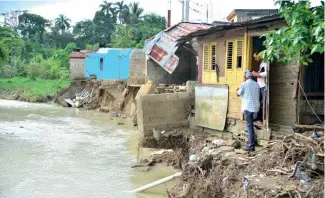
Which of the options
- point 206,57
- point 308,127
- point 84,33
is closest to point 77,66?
point 206,57

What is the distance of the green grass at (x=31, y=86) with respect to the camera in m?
32.2

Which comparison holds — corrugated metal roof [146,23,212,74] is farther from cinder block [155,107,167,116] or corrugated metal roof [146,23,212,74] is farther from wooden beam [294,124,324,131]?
wooden beam [294,124,324,131]

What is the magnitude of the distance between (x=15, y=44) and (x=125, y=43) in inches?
532

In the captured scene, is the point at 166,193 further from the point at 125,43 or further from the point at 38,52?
the point at 38,52

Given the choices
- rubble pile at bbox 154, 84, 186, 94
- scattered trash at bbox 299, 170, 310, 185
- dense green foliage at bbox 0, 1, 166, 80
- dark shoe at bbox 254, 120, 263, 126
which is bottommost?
scattered trash at bbox 299, 170, 310, 185

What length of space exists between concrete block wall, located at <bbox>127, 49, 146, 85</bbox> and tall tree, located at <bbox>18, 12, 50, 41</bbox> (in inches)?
1510

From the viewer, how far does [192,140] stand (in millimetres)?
10586

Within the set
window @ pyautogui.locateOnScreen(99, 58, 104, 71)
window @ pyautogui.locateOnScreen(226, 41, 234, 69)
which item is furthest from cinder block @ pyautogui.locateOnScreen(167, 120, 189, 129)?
window @ pyautogui.locateOnScreen(99, 58, 104, 71)

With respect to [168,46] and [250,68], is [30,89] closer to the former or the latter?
[168,46]

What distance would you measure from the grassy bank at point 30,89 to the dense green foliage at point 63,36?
1.49m

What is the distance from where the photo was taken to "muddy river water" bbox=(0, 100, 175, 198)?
9.05 m

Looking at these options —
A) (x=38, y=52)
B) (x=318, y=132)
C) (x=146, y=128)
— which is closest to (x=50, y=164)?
(x=146, y=128)

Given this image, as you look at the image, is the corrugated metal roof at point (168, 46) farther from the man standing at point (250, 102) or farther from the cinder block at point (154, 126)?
the man standing at point (250, 102)

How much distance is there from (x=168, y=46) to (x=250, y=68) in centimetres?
682
